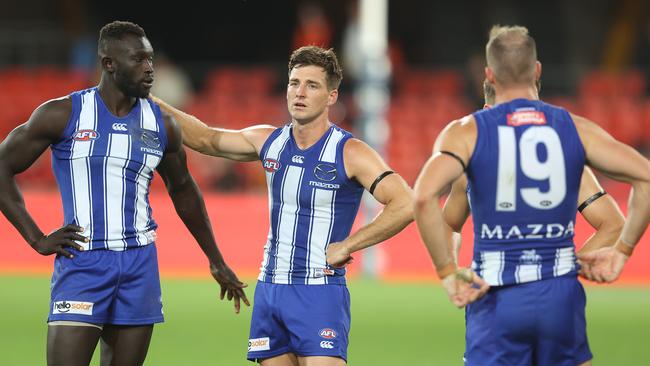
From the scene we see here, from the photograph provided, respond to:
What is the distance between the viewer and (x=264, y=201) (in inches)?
600

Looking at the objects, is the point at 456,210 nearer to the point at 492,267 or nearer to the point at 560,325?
the point at 492,267

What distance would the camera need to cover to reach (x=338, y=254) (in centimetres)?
579

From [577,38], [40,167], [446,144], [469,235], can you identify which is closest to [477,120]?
[446,144]

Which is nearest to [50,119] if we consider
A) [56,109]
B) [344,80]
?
[56,109]

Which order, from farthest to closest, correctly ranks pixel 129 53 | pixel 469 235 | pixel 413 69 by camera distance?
pixel 413 69
pixel 469 235
pixel 129 53

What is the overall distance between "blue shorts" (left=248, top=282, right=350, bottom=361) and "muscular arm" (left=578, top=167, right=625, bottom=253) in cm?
139

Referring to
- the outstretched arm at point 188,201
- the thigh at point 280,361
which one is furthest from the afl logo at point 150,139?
the thigh at point 280,361

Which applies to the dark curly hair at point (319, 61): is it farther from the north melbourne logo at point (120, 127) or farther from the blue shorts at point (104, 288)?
the blue shorts at point (104, 288)

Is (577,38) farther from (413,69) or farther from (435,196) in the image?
(435,196)

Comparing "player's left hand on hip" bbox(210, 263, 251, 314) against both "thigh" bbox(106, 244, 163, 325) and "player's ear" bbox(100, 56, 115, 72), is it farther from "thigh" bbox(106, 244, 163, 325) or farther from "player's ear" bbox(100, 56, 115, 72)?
"player's ear" bbox(100, 56, 115, 72)

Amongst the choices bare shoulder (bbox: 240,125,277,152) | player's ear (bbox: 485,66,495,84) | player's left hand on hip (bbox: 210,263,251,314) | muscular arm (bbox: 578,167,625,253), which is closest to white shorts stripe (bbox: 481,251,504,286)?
muscular arm (bbox: 578,167,625,253)

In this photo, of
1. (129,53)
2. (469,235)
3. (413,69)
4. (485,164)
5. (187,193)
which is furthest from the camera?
(413,69)

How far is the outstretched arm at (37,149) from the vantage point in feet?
18.3

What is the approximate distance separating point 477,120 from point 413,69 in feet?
56.0
